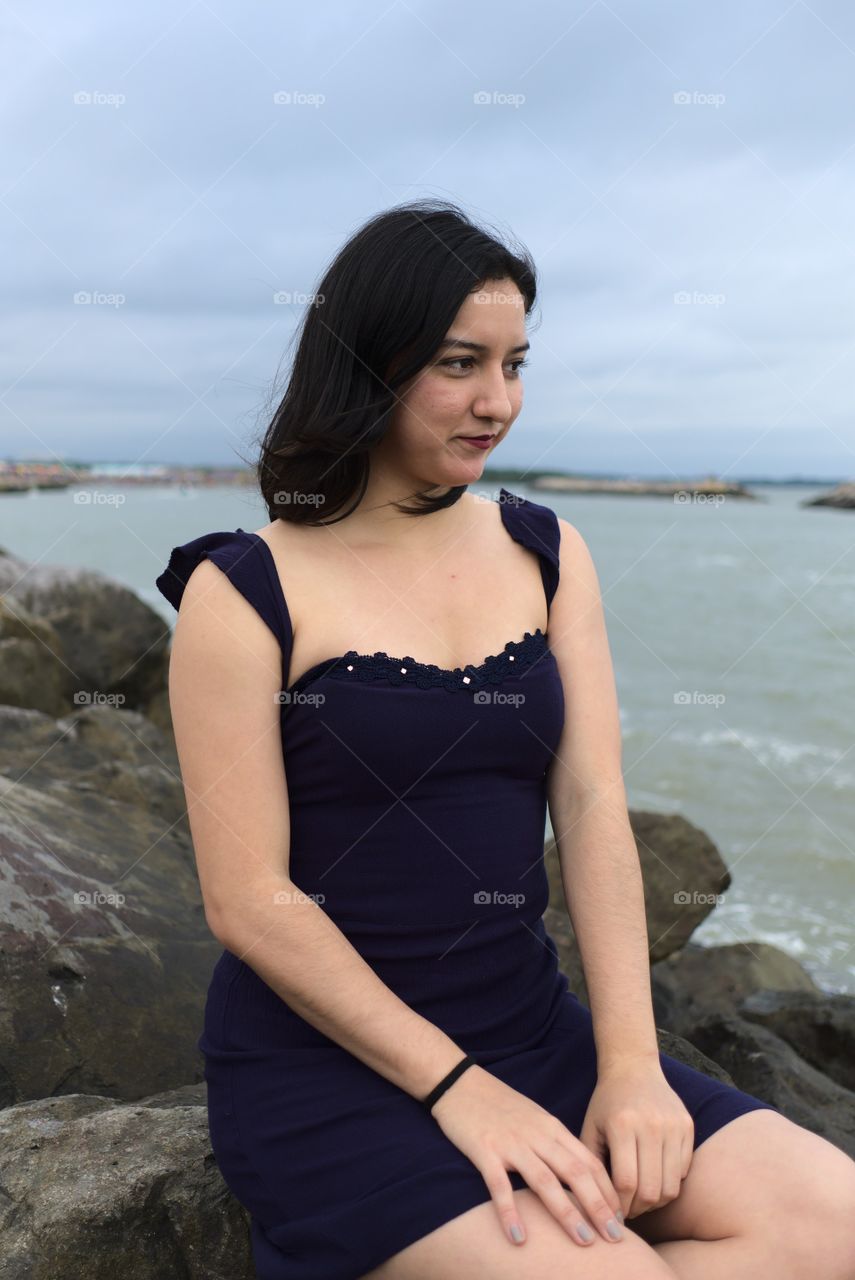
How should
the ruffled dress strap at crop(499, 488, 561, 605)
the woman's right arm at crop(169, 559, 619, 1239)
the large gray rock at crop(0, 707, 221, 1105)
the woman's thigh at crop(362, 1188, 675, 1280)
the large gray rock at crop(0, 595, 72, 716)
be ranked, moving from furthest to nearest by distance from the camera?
the large gray rock at crop(0, 595, 72, 716)
the large gray rock at crop(0, 707, 221, 1105)
the ruffled dress strap at crop(499, 488, 561, 605)
the woman's right arm at crop(169, 559, 619, 1239)
the woman's thigh at crop(362, 1188, 675, 1280)

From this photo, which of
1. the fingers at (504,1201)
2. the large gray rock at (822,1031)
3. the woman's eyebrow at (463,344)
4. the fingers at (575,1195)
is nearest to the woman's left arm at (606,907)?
the fingers at (575,1195)

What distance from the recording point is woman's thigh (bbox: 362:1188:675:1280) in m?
1.65

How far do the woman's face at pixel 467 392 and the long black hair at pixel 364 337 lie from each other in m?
0.03

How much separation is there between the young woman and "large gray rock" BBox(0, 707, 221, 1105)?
0.84 m

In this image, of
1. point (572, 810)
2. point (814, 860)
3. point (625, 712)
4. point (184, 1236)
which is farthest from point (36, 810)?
point (625, 712)

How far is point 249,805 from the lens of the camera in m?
1.99

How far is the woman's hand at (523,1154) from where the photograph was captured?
5.62 ft

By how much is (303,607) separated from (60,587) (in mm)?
6360

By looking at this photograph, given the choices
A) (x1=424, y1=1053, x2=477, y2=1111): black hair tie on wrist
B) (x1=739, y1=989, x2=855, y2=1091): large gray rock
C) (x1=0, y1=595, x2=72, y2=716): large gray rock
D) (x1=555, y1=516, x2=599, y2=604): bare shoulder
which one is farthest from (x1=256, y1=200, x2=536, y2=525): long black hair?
(x1=0, y1=595, x2=72, y2=716): large gray rock

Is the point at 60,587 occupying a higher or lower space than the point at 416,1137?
lower

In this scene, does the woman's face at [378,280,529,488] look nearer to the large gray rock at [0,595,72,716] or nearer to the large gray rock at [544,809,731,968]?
the large gray rock at [544,809,731,968]

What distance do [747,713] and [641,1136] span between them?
37.9 feet

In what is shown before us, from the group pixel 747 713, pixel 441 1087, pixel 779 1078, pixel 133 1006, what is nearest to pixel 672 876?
pixel 779 1078

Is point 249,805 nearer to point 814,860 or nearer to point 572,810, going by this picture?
point 572,810
